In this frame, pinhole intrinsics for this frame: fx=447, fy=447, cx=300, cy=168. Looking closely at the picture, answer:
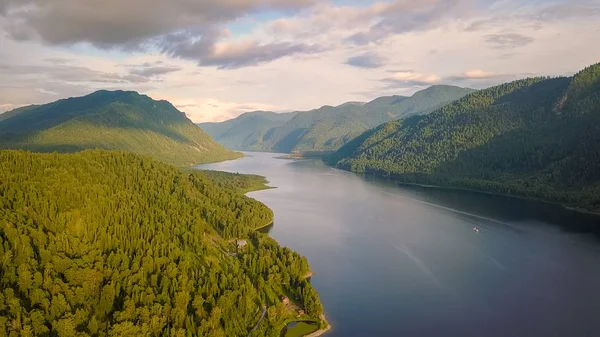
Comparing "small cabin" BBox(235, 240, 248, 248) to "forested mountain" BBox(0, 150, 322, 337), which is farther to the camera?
"small cabin" BBox(235, 240, 248, 248)

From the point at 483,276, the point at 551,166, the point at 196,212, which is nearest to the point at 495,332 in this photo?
the point at 483,276

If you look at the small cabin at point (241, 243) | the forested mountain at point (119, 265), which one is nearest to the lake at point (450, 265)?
the forested mountain at point (119, 265)

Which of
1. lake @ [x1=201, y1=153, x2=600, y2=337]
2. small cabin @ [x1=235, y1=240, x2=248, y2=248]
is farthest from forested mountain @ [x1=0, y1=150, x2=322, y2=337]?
lake @ [x1=201, y1=153, x2=600, y2=337]

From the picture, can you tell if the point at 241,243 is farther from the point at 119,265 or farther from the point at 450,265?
the point at 450,265

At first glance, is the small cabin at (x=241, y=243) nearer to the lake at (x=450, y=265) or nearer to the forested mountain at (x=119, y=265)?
the forested mountain at (x=119, y=265)

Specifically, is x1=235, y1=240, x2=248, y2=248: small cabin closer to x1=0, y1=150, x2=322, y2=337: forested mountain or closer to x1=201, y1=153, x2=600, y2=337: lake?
x1=0, y1=150, x2=322, y2=337: forested mountain
